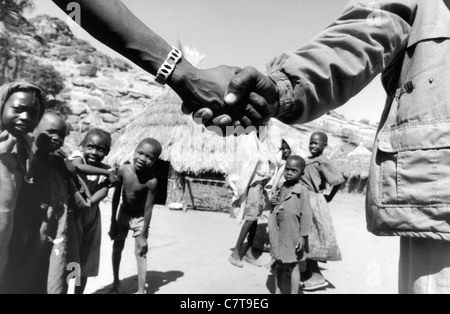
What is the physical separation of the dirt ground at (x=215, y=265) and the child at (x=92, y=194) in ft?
2.46

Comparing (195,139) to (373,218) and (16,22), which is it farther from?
(16,22)

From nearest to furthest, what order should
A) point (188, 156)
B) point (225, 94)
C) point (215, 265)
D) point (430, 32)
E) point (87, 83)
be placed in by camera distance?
point (225, 94) < point (430, 32) < point (215, 265) < point (188, 156) < point (87, 83)

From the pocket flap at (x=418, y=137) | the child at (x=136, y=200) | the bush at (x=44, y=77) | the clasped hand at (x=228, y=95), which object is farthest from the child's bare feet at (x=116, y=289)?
the bush at (x=44, y=77)

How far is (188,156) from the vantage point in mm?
9625

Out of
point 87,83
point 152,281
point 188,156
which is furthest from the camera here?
point 87,83

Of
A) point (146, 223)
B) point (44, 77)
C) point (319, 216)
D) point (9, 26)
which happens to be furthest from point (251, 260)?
point (9, 26)

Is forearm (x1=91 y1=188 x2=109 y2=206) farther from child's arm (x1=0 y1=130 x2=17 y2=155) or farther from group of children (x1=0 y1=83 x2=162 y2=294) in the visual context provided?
child's arm (x1=0 y1=130 x2=17 y2=155)

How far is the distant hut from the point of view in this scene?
945 cm

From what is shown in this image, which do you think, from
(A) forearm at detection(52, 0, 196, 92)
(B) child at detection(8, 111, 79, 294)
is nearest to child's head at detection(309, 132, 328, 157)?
(B) child at detection(8, 111, 79, 294)

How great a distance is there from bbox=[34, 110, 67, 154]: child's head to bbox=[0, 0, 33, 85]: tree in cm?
1467

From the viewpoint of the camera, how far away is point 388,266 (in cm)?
504

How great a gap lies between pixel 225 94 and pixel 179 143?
8.86 metres

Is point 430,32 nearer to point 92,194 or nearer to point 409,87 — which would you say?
point 409,87
